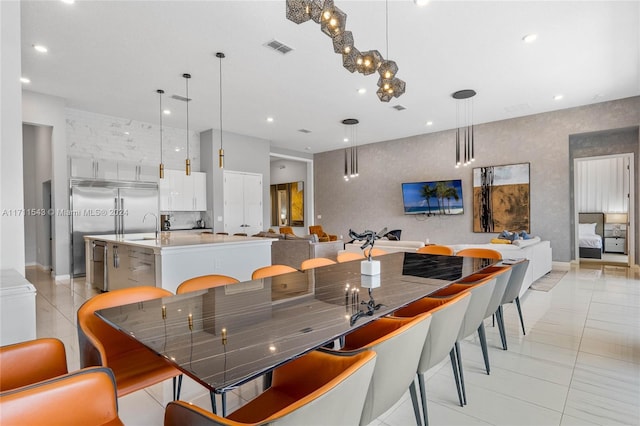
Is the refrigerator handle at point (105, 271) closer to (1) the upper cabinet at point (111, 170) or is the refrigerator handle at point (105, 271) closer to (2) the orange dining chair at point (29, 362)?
(1) the upper cabinet at point (111, 170)

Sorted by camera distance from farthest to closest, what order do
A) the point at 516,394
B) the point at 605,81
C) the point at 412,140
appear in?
1. the point at 412,140
2. the point at 605,81
3. the point at 516,394

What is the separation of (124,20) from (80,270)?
15.5 feet

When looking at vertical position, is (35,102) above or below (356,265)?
above

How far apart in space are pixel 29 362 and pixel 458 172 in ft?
28.1

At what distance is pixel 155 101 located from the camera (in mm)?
5980

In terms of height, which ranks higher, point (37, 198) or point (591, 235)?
point (37, 198)

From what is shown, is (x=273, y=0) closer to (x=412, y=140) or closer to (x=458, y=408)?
(x=458, y=408)

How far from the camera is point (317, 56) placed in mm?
4344

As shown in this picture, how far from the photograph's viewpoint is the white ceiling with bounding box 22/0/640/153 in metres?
3.42

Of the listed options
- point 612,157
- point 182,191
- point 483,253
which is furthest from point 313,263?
point 612,157

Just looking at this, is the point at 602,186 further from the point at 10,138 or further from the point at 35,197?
the point at 35,197

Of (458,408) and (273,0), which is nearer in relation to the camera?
(458,408)

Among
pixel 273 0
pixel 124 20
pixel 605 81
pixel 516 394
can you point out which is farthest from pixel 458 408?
pixel 605 81

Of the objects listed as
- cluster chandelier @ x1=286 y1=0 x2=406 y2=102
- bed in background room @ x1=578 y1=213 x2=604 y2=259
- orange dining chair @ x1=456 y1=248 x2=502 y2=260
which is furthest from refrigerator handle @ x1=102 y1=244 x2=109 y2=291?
bed in background room @ x1=578 y1=213 x2=604 y2=259
